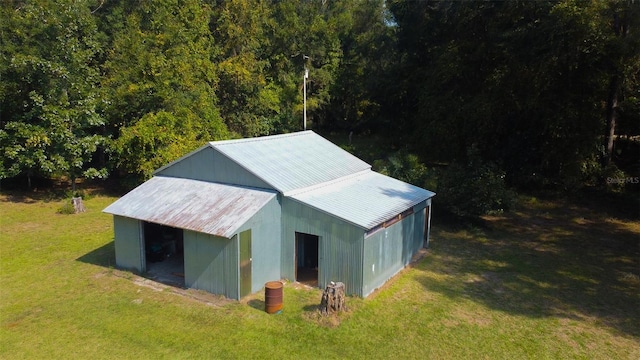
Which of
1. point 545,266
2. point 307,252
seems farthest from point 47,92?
point 545,266

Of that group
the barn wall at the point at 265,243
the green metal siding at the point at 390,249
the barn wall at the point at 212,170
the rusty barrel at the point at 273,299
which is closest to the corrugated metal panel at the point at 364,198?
the green metal siding at the point at 390,249

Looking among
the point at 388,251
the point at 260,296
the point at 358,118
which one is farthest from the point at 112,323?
the point at 358,118

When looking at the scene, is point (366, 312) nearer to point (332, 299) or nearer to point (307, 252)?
point (332, 299)

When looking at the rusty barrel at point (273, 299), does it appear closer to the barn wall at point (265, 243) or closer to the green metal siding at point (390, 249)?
the barn wall at point (265, 243)

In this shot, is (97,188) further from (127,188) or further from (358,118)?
(358,118)

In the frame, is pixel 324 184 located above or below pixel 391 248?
above

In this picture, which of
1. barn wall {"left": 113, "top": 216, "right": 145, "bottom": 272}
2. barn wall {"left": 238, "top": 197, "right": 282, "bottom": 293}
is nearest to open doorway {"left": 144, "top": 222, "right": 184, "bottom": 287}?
barn wall {"left": 113, "top": 216, "right": 145, "bottom": 272}

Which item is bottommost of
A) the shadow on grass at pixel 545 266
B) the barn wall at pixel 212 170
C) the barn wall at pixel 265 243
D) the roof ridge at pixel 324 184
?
the shadow on grass at pixel 545 266
